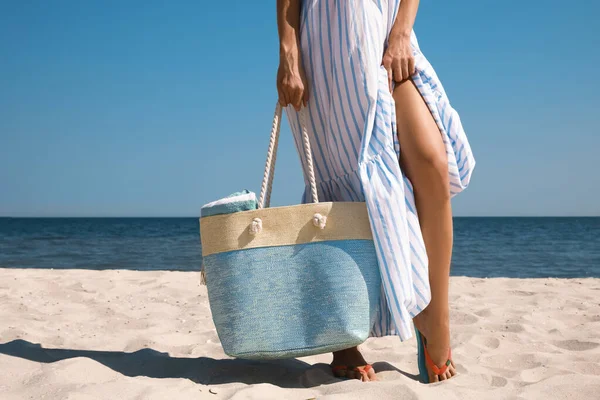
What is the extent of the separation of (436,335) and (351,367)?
356 millimetres

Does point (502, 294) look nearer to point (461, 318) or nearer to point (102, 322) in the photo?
point (461, 318)

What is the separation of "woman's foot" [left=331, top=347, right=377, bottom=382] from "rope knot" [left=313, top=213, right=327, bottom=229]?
642 mm

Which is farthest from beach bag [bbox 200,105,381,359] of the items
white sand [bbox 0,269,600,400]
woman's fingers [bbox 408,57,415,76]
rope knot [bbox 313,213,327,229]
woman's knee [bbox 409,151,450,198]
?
woman's fingers [bbox 408,57,415,76]

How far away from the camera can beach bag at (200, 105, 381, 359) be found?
177 cm

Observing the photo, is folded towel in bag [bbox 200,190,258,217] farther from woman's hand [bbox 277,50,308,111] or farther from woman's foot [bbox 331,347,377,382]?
woman's foot [bbox 331,347,377,382]

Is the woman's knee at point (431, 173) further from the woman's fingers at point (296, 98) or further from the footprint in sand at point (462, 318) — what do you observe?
the footprint in sand at point (462, 318)

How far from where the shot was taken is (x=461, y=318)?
3227 millimetres

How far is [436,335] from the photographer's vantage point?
199cm

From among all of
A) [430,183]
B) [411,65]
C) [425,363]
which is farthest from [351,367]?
[411,65]

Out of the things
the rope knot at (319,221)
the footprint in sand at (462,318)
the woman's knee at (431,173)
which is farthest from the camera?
the footprint in sand at (462,318)

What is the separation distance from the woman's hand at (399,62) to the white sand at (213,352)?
3.62 feet

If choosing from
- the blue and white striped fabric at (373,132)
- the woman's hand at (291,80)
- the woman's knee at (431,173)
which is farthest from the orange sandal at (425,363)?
the woman's hand at (291,80)

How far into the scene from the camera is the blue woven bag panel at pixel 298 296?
1.77 metres

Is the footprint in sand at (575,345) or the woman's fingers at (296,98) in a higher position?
the woman's fingers at (296,98)
